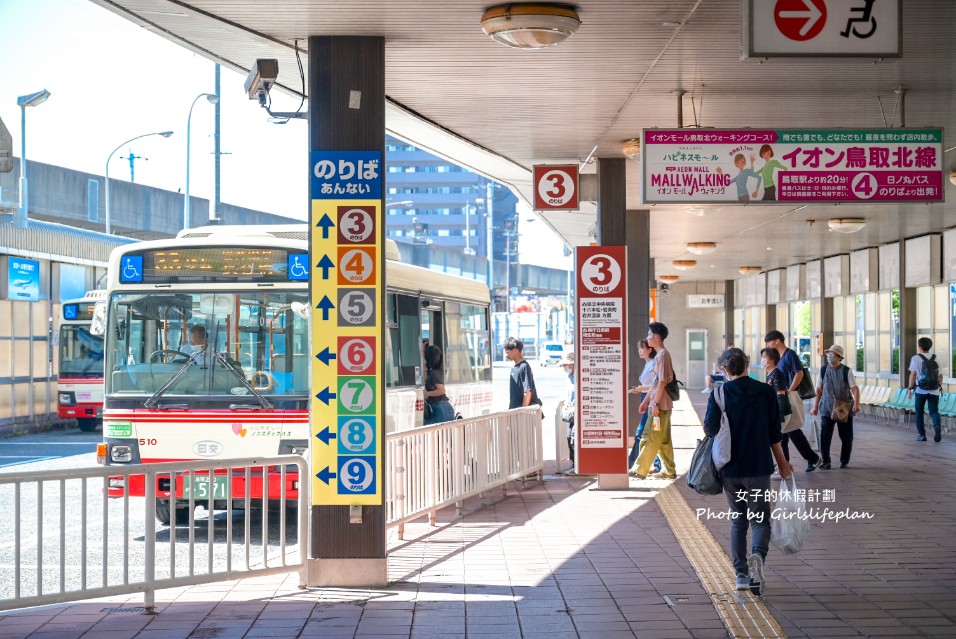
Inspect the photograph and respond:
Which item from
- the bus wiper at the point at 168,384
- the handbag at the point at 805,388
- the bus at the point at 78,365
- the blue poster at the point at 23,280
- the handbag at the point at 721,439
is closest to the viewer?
the handbag at the point at 721,439

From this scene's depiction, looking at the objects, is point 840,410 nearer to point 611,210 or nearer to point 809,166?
point 611,210

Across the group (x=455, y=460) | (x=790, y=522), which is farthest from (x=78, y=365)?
(x=790, y=522)

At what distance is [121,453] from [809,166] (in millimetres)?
6461

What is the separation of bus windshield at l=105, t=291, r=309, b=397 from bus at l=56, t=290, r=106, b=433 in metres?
14.5

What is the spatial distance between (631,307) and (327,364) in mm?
9831

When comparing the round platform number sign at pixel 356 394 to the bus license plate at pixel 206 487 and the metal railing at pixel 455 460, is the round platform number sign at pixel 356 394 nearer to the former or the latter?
the metal railing at pixel 455 460

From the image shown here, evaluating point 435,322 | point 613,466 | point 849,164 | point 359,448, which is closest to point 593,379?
point 613,466

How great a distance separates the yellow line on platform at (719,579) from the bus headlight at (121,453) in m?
4.92

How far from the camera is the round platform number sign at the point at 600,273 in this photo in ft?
42.5

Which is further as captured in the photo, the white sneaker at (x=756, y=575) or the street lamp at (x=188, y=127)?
the street lamp at (x=188, y=127)

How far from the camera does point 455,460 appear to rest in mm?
11016

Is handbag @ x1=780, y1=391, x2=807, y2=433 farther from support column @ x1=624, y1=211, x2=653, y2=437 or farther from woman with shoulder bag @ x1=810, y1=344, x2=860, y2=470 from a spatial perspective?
support column @ x1=624, y1=211, x2=653, y2=437

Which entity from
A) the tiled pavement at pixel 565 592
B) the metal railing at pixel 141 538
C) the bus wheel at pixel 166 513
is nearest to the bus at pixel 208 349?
the metal railing at pixel 141 538

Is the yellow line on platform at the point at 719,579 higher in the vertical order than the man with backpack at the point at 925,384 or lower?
lower
